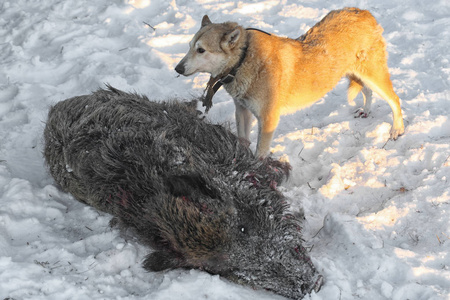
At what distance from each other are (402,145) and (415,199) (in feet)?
3.58

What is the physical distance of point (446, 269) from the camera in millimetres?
2850

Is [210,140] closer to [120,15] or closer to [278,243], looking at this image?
[278,243]

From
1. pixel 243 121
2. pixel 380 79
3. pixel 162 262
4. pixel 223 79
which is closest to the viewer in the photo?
pixel 162 262

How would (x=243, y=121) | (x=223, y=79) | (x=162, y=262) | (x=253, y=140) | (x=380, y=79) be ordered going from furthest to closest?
(x=253, y=140)
(x=243, y=121)
(x=380, y=79)
(x=223, y=79)
(x=162, y=262)

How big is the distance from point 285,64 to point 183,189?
240 cm

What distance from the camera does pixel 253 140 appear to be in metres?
5.32

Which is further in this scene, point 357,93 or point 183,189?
point 357,93

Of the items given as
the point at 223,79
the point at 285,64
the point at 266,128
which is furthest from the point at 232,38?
the point at 266,128

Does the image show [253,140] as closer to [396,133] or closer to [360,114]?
[360,114]

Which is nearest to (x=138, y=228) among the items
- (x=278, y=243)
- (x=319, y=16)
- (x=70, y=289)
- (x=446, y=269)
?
(x=70, y=289)

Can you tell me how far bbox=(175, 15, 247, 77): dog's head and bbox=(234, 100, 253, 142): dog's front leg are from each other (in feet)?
2.06

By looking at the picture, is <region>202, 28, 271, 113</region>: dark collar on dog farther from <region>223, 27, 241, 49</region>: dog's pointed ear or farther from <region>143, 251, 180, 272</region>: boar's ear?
<region>143, 251, 180, 272</region>: boar's ear

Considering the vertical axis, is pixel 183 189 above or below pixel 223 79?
above

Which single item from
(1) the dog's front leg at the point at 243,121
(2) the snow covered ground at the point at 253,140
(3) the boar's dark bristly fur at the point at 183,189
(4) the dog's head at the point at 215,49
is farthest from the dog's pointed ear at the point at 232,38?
(2) the snow covered ground at the point at 253,140
